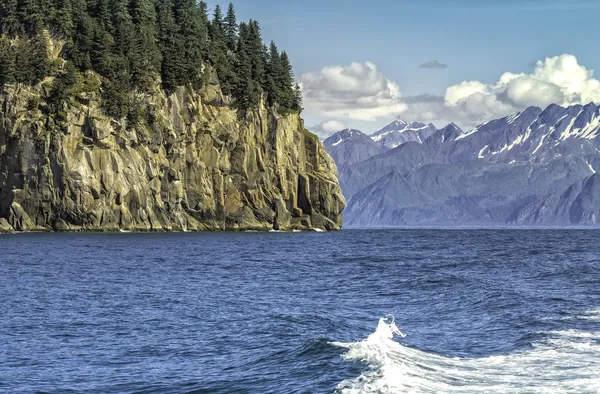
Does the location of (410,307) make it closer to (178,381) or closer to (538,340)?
(538,340)

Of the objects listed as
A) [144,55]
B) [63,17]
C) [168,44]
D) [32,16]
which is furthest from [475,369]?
[168,44]

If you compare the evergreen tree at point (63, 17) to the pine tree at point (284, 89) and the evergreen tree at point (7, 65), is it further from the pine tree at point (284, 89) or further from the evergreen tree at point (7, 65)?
the pine tree at point (284, 89)

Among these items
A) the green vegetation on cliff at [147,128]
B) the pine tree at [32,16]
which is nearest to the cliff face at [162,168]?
the green vegetation on cliff at [147,128]

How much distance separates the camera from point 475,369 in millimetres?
31812

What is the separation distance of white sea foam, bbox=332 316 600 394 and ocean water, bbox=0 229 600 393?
8 centimetres

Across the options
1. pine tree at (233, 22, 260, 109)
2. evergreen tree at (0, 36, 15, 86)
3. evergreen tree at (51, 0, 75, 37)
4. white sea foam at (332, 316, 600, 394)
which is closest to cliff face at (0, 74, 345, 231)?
evergreen tree at (0, 36, 15, 86)

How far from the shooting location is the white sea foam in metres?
28.2

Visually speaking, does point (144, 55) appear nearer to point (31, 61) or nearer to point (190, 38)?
point (190, 38)

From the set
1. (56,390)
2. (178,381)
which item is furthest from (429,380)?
(56,390)

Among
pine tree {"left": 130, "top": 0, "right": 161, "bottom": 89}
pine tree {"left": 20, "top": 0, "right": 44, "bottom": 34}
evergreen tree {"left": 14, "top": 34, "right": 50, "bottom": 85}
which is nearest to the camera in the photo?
evergreen tree {"left": 14, "top": 34, "right": 50, "bottom": 85}

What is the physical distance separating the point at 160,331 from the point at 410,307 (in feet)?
55.0

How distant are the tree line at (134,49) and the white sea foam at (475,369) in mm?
122239

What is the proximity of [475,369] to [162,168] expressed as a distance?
132 m

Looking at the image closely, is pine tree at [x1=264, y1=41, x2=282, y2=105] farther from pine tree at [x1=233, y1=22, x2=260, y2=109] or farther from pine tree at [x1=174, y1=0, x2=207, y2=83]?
pine tree at [x1=174, y1=0, x2=207, y2=83]
